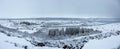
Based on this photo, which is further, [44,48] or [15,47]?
[44,48]

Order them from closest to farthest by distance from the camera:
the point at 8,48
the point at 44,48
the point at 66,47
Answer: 1. the point at 8,48
2. the point at 44,48
3. the point at 66,47

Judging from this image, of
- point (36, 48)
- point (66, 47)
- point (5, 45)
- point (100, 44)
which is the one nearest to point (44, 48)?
point (36, 48)

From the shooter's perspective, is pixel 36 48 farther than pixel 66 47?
No

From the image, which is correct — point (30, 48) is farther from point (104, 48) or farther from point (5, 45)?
point (104, 48)

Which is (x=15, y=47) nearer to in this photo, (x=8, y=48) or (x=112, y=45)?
(x=8, y=48)

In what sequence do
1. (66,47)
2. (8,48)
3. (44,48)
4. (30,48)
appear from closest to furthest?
(8,48) → (30,48) → (44,48) → (66,47)

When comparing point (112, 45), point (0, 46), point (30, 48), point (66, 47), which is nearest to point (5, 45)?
point (0, 46)

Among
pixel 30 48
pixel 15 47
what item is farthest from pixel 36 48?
pixel 15 47

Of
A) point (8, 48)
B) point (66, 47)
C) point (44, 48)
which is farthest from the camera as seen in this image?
point (66, 47)
